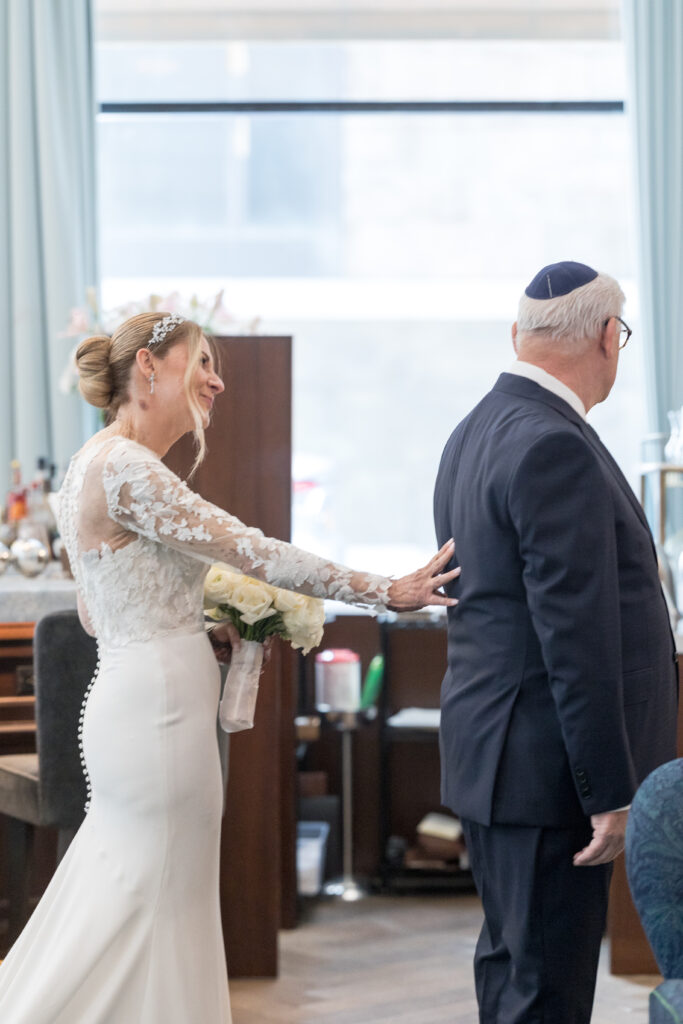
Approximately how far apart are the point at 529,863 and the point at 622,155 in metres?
3.84

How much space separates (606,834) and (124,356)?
123cm

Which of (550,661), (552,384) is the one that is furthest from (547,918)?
(552,384)

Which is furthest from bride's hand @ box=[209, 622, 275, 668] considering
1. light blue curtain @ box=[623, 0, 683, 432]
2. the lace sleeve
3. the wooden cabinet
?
light blue curtain @ box=[623, 0, 683, 432]

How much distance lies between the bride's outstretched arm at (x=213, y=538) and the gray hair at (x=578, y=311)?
496 mm

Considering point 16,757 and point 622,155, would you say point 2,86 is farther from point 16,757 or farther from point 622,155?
point 16,757

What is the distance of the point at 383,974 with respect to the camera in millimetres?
3361

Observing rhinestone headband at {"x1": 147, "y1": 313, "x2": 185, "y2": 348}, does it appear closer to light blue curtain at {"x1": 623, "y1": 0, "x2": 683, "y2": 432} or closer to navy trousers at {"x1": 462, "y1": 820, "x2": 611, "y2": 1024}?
navy trousers at {"x1": 462, "y1": 820, "x2": 611, "y2": 1024}

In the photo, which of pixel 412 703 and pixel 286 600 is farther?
pixel 412 703

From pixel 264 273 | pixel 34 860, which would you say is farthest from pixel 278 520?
pixel 264 273

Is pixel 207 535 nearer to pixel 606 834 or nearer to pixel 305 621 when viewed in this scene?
pixel 305 621

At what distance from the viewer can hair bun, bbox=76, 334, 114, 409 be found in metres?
2.29

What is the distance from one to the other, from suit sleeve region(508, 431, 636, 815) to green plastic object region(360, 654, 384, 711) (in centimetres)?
248

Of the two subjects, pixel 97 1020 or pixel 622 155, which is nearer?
pixel 97 1020

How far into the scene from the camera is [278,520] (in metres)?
3.30
